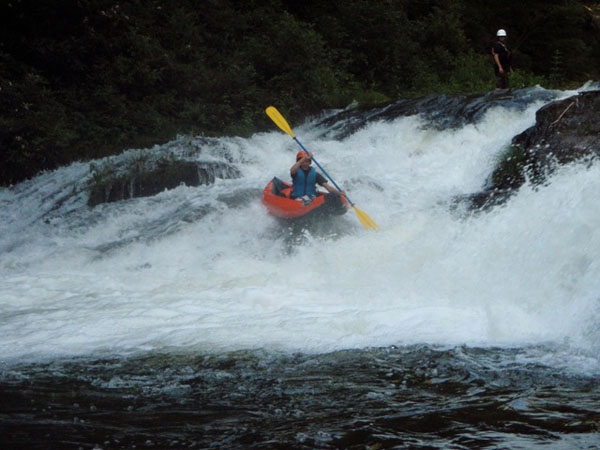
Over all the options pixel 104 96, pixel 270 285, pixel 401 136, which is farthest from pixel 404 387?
pixel 104 96

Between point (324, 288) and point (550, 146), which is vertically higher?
point (550, 146)

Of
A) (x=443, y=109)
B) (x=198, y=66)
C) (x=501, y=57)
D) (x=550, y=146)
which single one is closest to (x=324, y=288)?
(x=550, y=146)

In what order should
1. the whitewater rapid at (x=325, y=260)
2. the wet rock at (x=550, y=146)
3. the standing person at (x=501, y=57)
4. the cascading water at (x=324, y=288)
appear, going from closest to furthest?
the cascading water at (x=324, y=288), the whitewater rapid at (x=325, y=260), the wet rock at (x=550, y=146), the standing person at (x=501, y=57)

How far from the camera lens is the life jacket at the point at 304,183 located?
7.55 meters

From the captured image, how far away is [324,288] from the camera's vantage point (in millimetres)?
6016

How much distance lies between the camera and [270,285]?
20.3 ft

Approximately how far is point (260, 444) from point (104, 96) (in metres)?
10.1

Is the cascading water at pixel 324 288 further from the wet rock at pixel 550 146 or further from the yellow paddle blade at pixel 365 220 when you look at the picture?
the wet rock at pixel 550 146

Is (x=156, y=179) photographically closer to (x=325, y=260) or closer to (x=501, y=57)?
(x=325, y=260)

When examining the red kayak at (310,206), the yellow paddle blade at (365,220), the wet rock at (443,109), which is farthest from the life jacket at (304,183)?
the wet rock at (443,109)

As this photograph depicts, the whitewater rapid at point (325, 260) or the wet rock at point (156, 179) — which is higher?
the wet rock at point (156, 179)

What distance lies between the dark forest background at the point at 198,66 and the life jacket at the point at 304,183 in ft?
14.0

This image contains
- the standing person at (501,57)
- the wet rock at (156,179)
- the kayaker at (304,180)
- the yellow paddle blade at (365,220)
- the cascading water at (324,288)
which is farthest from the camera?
the standing person at (501,57)

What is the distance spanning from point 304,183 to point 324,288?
6.11ft
